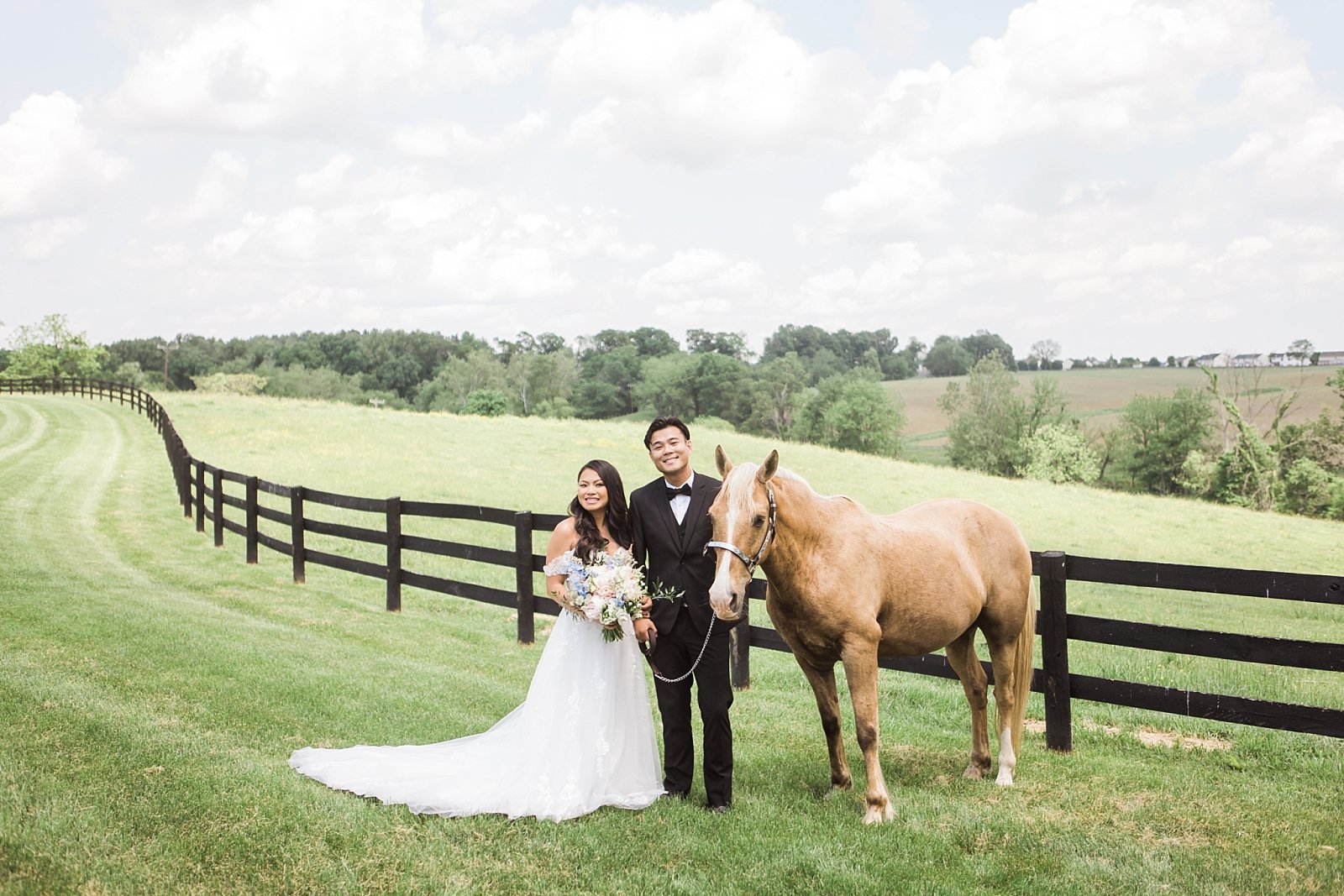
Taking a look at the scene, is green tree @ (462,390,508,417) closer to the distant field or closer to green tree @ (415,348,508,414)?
the distant field

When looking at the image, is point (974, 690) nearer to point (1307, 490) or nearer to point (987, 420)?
point (1307, 490)

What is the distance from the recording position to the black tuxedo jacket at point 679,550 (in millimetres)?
4652

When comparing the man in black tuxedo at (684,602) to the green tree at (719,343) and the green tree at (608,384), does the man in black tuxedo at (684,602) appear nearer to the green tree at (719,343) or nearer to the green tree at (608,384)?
the green tree at (608,384)

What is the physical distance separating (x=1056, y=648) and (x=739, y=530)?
2.69m

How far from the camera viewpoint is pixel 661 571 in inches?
187

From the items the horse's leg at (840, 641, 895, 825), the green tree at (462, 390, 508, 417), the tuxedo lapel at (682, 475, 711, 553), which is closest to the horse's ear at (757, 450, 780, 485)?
the tuxedo lapel at (682, 475, 711, 553)

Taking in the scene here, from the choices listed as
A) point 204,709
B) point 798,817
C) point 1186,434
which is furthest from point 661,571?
point 1186,434

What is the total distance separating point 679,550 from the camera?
4.70 m

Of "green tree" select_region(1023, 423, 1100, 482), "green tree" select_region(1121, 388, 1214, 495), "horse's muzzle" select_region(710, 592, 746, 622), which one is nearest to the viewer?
"horse's muzzle" select_region(710, 592, 746, 622)

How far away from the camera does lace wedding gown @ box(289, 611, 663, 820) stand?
4.58m

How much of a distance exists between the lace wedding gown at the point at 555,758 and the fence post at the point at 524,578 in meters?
3.64

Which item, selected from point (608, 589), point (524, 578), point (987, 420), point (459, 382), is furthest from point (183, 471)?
point (459, 382)

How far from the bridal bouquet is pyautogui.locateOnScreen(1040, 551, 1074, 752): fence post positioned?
2.56 meters

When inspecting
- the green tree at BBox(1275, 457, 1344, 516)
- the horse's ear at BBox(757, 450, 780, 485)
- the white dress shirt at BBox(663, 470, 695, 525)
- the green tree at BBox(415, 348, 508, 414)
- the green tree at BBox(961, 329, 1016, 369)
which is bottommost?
the green tree at BBox(1275, 457, 1344, 516)
